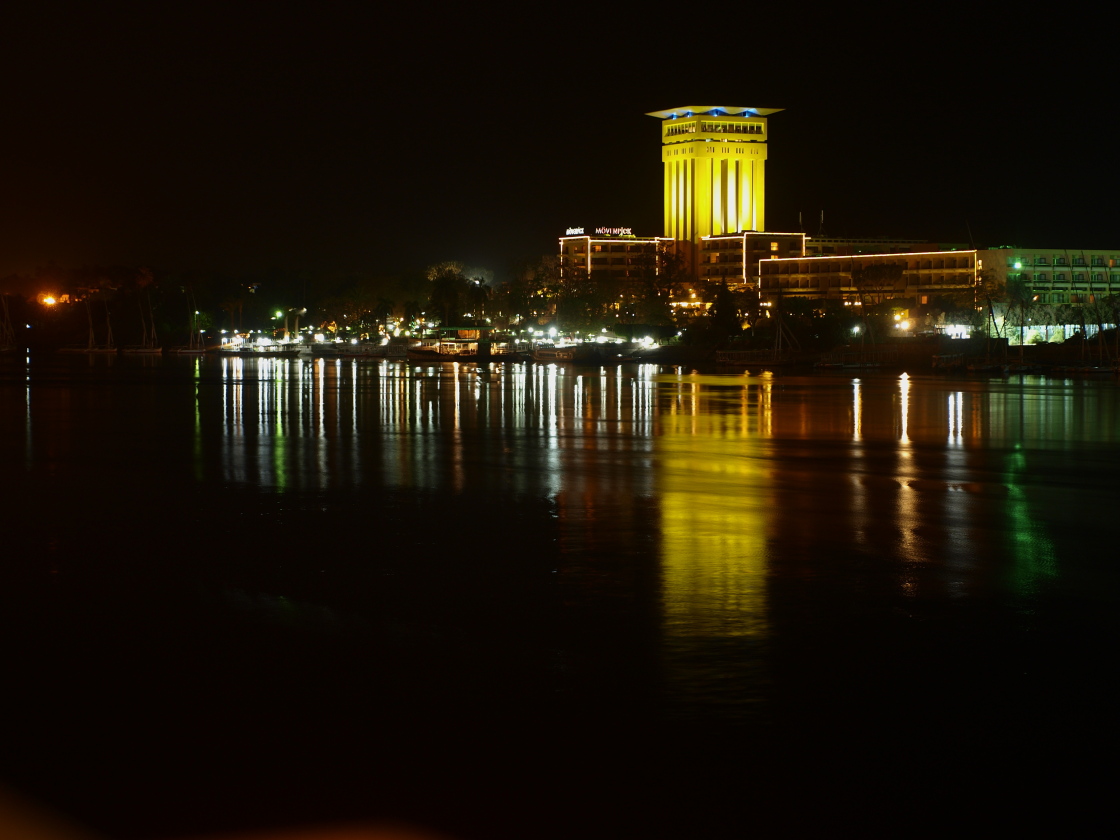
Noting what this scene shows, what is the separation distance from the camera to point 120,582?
35.4 feet

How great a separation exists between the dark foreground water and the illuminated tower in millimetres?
169189

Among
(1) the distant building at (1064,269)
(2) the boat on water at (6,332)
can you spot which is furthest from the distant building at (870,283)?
(2) the boat on water at (6,332)

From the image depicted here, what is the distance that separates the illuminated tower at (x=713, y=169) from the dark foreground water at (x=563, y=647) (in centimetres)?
16919

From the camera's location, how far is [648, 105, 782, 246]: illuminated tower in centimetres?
18525

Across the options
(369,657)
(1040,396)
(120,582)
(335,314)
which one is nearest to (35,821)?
(369,657)

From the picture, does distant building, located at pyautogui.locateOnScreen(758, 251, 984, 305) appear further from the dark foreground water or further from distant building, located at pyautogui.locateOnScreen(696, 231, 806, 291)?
the dark foreground water

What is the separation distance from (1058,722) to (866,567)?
439 cm

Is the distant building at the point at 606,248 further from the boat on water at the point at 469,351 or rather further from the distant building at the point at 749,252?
the boat on water at the point at 469,351

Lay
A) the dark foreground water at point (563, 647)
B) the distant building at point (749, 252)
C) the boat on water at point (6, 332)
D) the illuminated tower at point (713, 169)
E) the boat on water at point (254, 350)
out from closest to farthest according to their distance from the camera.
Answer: the dark foreground water at point (563, 647) → the boat on water at point (254, 350) → the boat on water at point (6, 332) → the distant building at point (749, 252) → the illuminated tower at point (713, 169)

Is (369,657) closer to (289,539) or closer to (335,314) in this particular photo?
(289,539)

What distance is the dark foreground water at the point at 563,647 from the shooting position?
6.13 m

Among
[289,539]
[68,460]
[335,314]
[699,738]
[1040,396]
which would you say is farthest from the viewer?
[335,314]

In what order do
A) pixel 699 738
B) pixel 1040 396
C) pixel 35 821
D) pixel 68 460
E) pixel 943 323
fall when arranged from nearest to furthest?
pixel 35 821
pixel 699 738
pixel 68 460
pixel 1040 396
pixel 943 323

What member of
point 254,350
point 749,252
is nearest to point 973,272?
point 749,252
